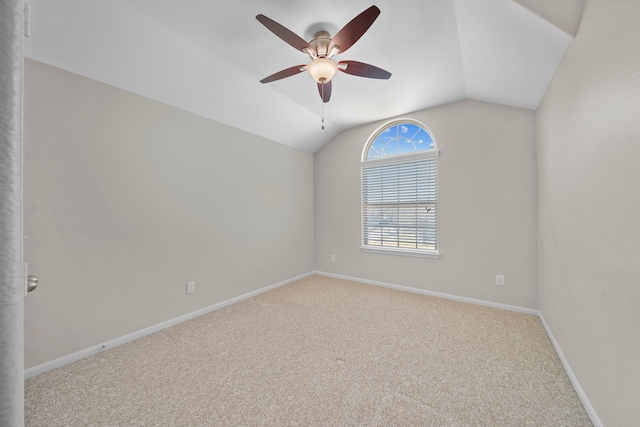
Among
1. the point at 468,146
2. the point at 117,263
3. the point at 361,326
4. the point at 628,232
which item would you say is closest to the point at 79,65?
the point at 117,263

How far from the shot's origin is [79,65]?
194cm

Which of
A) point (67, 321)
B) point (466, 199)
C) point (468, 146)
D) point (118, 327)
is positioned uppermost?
point (468, 146)

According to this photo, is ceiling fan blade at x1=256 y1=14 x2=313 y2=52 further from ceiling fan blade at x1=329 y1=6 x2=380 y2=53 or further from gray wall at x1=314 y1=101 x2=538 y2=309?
gray wall at x1=314 y1=101 x2=538 y2=309

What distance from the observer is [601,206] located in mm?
1396

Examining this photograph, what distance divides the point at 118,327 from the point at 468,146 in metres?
3.91

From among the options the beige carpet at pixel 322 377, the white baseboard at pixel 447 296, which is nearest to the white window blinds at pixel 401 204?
the white baseboard at pixel 447 296

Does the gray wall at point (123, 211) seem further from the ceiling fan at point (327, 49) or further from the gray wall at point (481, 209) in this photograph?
the gray wall at point (481, 209)

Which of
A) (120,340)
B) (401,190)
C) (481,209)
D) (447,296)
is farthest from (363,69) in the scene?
(120,340)

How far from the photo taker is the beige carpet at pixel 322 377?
4.93 ft

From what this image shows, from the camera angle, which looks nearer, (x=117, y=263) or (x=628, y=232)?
(x=628, y=232)

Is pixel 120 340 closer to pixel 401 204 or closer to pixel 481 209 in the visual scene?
pixel 401 204

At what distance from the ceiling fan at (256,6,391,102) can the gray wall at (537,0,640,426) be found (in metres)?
1.16

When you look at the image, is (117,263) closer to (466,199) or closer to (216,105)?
(216,105)

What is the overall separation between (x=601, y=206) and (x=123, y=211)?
324 cm
